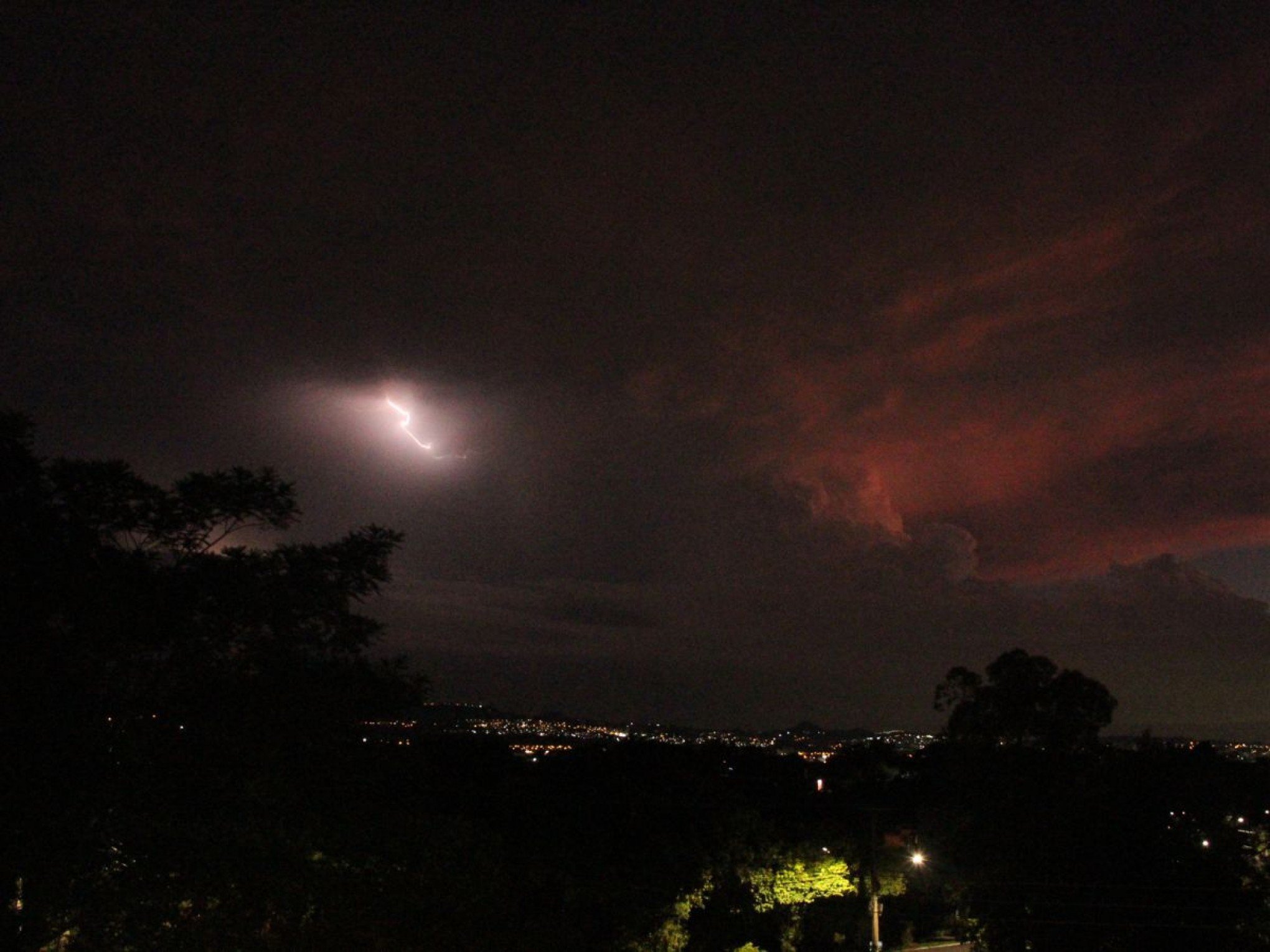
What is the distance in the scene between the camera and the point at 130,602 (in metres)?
12.8

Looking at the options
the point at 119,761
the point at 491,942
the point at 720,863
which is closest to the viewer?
the point at 119,761

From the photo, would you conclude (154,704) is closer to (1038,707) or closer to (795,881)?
(795,881)

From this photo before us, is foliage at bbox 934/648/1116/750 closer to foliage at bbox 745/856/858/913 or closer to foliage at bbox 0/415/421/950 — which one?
foliage at bbox 745/856/858/913

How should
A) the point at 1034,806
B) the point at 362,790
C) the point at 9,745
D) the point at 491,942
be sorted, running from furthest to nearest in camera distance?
the point at 1034,806
the point at 491,942
the point at 362,790
the point at 9,745

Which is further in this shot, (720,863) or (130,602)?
(720,863)

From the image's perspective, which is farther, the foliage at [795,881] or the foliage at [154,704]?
the foliage at [795,881]

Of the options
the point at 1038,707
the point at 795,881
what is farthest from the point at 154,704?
the point at 1038,707

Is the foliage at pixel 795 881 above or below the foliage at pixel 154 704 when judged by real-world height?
below

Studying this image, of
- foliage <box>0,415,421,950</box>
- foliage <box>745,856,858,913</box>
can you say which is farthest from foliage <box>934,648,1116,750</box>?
foliage <box>0,415,421,950</box>

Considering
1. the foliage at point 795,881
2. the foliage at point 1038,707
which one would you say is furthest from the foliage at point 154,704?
the foliage at point 1038,707

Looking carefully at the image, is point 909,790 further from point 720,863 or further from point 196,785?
point 196,785

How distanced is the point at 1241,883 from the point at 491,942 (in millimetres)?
19397

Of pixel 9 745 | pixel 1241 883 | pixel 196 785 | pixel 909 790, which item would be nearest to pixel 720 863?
pixel 1241 883

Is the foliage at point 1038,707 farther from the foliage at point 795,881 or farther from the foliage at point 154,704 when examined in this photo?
the foliage at point 154,704
